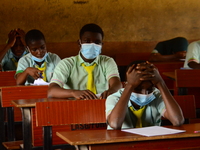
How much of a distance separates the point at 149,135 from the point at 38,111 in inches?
43.6

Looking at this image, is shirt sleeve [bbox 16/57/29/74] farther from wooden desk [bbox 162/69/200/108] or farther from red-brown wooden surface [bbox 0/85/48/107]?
wooden desk [bbox 162/69/200/108]

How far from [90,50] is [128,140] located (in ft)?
5.65

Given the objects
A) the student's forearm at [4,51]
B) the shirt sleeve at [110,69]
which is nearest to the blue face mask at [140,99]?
the shirt sleeve at [110,69]

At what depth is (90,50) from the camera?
371cm

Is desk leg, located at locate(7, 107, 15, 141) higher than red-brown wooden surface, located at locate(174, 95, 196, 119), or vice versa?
red-brown wooden surface, located at locate(174, 95, 196, 119)

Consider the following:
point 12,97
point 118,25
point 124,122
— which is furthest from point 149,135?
point 118,25

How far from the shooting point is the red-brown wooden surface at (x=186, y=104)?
10.6 ft

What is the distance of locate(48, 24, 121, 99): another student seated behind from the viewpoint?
3.68 meters

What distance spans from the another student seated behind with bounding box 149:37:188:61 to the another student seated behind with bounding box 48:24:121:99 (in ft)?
10.8

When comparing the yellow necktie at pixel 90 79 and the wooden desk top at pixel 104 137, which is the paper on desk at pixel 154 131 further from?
the yellow necktie at pixel 90 79

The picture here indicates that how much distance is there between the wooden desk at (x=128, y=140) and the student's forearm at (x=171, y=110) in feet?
0.86

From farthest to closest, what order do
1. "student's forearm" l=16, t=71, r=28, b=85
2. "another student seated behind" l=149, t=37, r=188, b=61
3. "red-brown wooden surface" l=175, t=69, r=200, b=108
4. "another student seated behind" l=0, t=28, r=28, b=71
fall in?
1. "another student seated behind" l=149, t=37, r=188, b=61
2. "another student seated behind" l=0, t=28, r=28, b=71
3. "student's forearm" l=16, t=71, r=28, b=85
4. "red-brown wooden surface" l=175, t=69, r=200, b=108

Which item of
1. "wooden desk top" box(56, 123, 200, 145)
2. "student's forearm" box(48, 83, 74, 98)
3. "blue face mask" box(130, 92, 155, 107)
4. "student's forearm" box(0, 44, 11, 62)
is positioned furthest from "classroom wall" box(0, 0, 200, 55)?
"wooden desk top" box(56, 123, 200, 145)

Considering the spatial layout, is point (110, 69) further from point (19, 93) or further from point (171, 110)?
point (171, 110)
